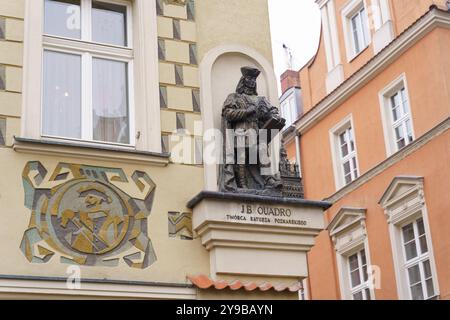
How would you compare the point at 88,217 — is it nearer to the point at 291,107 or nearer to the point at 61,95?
the point at 61,95

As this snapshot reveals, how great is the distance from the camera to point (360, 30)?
22.9m

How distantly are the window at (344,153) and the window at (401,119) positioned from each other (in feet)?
5.59

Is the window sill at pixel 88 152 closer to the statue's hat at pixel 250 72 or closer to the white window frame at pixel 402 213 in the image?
the statue's hat at pixel 250 72

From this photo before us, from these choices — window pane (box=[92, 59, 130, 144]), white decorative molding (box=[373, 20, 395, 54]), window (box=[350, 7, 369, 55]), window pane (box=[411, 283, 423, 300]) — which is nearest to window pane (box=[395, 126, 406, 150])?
white decorative molding (box=[373, 20, 395, 54])

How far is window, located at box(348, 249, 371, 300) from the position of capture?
21031mm

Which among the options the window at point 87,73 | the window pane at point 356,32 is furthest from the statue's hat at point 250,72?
the window pane at point 356,32

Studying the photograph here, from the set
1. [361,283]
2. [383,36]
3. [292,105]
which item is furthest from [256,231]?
[292,105]

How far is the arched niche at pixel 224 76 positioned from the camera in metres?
9.60

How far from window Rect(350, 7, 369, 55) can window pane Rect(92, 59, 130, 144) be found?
1370 centimetres

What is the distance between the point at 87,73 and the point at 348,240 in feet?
43.7

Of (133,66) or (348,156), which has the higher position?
(348,156)

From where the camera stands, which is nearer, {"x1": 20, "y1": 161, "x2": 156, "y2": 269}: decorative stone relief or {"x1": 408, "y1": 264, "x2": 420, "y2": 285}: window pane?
{"x1": 20, "y1": 161, "x2": 156, "y2": 269}: decorative stone relief

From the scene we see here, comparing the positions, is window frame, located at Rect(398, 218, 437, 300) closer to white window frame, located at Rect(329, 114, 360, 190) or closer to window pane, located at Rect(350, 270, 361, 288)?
window pane, located at Rect(350, 270, 361, 288)
